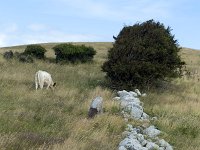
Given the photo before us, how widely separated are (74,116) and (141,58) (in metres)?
9.61

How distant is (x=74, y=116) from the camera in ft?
44.4

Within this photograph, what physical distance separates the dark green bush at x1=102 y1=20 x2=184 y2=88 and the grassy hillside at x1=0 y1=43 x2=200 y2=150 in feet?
2.99

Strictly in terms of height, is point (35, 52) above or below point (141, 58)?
below

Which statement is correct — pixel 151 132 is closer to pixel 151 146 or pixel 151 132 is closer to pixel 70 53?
pixel 151 146

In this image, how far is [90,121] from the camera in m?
12.3

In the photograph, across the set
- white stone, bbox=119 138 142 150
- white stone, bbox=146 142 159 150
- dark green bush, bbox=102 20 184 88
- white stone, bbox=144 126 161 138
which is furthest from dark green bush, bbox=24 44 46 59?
white stone, bbox=119 138 142 150

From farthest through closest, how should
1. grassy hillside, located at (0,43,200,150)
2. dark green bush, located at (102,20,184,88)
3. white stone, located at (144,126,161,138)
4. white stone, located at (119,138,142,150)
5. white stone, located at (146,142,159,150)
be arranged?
dark green bush, located at (102,20,184,88), white stone, located at (144,126,161,138), white stone, located at (146,142,159,150), white stone, located at (119,138,142,150), grassy hillside, located at (0,43,200,150)

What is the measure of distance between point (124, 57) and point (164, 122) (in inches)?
347

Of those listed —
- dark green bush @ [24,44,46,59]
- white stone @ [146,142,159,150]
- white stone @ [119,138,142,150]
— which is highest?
white stone @ [119,138,142,150]

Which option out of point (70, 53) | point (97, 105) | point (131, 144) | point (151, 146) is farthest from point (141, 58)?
point (131, 144)

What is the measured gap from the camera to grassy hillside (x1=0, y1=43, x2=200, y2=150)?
9719 mm

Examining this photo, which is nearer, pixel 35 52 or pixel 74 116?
pixel 74 116

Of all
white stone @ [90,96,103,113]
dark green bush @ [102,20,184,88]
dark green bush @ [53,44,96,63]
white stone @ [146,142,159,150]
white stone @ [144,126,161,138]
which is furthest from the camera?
dark green bush @ [53,44,96,63]

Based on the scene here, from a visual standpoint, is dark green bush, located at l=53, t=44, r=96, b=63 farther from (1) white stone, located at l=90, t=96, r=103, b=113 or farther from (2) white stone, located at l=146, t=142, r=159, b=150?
(2) white stone, located at l=146, t=142, r=159, b=150
